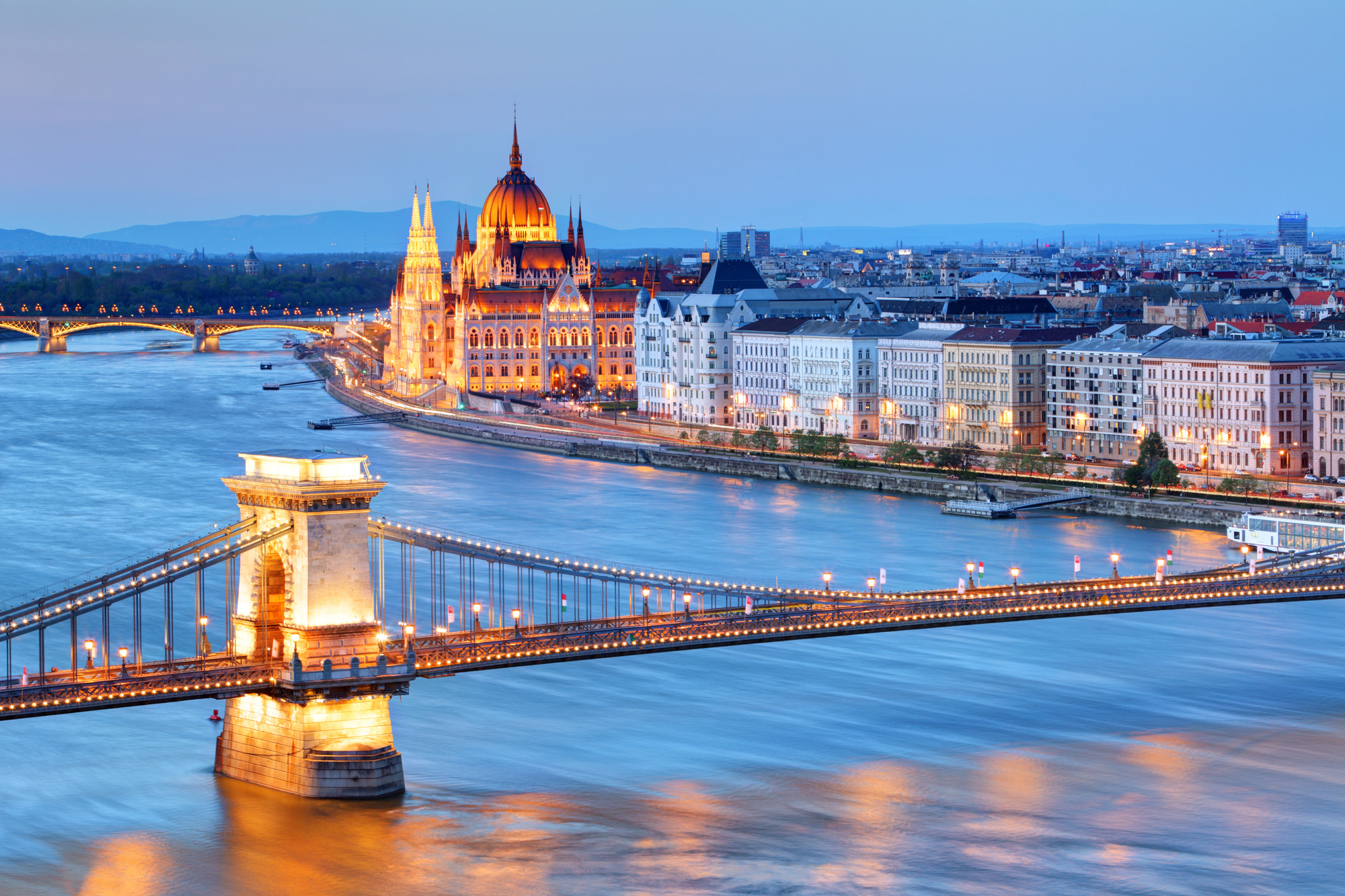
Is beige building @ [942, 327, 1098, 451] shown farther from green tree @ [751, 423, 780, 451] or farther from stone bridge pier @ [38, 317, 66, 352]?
stone bridge pier @ [38, 317, 66, 352]

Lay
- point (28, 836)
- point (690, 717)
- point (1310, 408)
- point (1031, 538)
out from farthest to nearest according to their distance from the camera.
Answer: point (1310, 408) < point (1031, 538) < point (690, 717) < point (28, 836)

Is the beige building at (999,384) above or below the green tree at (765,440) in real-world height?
above

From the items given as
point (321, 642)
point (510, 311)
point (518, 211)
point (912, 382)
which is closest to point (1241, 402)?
point (912, 382)

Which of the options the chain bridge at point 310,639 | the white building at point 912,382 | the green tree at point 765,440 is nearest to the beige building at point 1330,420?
the white building at point 912,382

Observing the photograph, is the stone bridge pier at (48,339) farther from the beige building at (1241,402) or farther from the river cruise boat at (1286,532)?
the river cruise boat at (1286,532)

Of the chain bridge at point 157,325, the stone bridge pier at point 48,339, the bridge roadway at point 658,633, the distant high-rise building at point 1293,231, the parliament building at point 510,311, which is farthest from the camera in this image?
the distant high-rise building at point 1293,231

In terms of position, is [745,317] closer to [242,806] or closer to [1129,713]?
[1129,713]

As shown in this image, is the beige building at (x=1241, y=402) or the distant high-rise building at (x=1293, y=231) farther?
the distant high-rise building at (x=1293, y=231)

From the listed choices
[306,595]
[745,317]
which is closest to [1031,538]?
[306,595]
